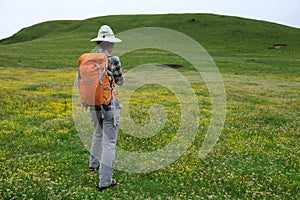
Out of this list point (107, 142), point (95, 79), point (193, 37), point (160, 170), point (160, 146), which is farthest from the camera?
point (193, 37)

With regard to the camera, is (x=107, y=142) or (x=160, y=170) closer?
(x=107, y=142)

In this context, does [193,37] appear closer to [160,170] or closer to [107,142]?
[160,170]

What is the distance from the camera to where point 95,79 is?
8.46 meters

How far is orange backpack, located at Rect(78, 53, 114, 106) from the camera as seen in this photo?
8461mm

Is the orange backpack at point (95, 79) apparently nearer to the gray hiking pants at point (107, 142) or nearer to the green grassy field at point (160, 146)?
the gray hiking pants at point (107, 142)

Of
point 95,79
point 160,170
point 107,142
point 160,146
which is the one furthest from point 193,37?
point 95,79

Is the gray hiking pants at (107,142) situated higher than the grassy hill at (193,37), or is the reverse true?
the grassy hill at (193,37)

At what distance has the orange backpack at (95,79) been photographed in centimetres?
846

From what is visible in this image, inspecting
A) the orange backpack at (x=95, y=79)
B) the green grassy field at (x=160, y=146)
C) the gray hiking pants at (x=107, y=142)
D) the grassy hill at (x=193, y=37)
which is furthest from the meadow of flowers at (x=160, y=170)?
the grassy hill at (x=193, y=37)

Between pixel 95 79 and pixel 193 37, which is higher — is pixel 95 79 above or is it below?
below

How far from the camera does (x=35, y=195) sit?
8.15m

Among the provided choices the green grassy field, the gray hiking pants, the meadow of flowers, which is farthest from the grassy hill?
the gray hiking pants

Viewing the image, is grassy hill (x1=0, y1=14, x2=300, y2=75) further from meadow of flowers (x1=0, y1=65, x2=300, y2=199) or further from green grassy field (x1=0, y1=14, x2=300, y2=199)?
meadow of flowers (x1=0, y1=65, x2=300, y2=199)

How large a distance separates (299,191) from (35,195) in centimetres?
721
